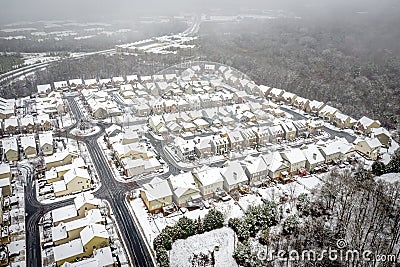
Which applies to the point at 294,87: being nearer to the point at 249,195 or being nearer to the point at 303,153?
the point at 303,153

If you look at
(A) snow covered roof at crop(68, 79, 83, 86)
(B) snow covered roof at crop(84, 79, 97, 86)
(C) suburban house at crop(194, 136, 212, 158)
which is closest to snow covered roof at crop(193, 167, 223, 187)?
(C) suburban house at crop(194, 136, 212, 158)

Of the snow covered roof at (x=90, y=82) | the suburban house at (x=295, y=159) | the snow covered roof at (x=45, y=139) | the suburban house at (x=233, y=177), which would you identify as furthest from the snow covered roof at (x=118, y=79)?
the suburban house at (x=295, y=159)

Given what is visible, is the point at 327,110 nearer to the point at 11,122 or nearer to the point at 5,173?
the point at 5,173

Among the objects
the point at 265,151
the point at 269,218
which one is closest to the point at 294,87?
the point at 265,151

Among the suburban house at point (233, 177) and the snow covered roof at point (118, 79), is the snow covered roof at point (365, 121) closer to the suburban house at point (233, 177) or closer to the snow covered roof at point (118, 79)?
the suburban house at point (233, 177)

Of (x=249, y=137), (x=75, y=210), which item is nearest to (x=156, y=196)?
(x=75, y=210)

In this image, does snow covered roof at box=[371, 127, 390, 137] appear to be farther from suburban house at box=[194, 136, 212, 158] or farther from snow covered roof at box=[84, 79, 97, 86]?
snow covered roof at box=[84, 79, 97, 86]
